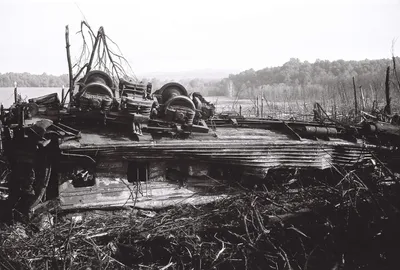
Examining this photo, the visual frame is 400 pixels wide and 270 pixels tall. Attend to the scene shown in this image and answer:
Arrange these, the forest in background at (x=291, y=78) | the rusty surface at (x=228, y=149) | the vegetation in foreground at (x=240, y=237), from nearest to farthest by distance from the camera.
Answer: the vegetation in foreground at (x=240, y=237) → the rusty surface at (x=228, y=149) → the forest in background at (x=291, y=78)

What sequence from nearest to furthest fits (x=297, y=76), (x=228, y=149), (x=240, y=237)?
(x=240, y=237) → (x=228, y=149) → (x=297, y=76)

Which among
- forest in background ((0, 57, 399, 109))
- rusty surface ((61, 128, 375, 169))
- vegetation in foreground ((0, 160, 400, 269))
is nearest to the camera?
vegetation in foreground ((0, 160, 400, 269))

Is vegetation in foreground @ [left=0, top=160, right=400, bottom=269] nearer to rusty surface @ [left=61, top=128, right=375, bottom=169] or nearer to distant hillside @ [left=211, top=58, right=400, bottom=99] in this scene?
rusty surface @ [left=61, top=128, right=375, bottom=169]

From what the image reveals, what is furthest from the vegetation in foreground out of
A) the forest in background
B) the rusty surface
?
the forest in background

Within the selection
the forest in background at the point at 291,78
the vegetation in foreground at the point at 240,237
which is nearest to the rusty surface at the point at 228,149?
the vegetation in foreground at the point at 240,237

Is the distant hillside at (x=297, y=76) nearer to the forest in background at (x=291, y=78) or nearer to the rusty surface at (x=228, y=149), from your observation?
the forest in background at (x=291, y=78)

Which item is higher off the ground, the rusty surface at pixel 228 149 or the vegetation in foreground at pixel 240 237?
the rusty surface at pixel 228 149

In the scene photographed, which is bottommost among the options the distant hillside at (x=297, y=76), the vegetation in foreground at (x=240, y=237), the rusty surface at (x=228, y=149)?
the vegetation in foreground at (x=240, y=237)

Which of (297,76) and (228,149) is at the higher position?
(297,76)

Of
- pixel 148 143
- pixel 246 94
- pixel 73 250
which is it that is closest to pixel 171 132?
pixel 148 143

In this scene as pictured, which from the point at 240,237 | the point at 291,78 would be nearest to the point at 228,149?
the point at 240,237

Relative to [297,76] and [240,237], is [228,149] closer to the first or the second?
[240,237]

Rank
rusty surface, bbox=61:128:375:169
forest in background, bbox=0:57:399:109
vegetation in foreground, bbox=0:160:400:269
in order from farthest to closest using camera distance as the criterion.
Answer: forest in background, bbox=0:57:399:109 → rusty surface, bbox=61:128:375:169 → vegetation in foreground, bbox=0:160:400:269

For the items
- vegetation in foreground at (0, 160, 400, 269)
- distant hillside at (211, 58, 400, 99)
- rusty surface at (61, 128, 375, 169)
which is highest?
distant hillside at (211, 58, 400, 99)
